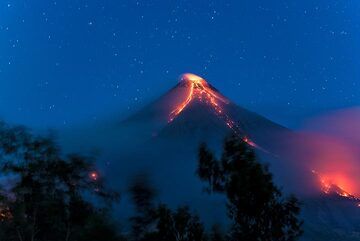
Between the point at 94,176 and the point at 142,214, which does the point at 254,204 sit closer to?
the point at 94,176

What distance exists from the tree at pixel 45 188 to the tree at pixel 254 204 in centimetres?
709

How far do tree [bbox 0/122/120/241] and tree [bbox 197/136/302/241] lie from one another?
7092 mm

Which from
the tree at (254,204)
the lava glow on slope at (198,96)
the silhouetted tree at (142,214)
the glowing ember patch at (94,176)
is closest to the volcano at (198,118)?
the lava glow on slope at (198,96)

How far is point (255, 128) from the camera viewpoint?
452 ft

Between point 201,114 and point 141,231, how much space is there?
104148 millimetres

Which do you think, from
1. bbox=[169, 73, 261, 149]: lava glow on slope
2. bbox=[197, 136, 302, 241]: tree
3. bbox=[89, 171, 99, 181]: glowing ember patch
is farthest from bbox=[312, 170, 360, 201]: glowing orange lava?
bbox=[197, 136, 302, 241]: tree

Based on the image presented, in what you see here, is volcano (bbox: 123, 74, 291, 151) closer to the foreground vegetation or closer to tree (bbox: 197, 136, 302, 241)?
the foreground vegetation

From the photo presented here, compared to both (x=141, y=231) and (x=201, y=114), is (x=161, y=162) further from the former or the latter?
(x=141, y=231)

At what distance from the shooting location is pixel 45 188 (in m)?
24.7

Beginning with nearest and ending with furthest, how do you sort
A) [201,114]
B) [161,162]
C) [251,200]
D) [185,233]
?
[251,200]
[185,233]
[161,162]
[201,114]

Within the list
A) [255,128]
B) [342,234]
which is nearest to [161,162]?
[255,128]

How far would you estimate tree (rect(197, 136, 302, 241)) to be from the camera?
59.3 ft

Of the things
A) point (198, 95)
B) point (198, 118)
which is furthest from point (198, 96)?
point (198, 118)

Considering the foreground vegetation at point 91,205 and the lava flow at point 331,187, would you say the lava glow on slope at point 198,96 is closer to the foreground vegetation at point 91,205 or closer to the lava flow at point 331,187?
the lava flow at point 331,187
